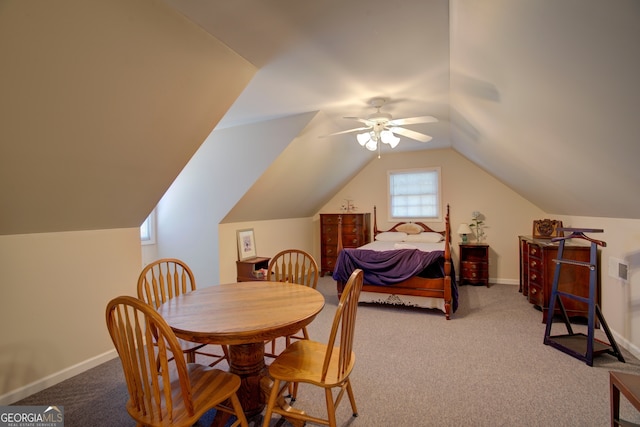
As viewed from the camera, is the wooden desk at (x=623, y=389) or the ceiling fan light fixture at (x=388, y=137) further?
the ceiling fan light fixture at (x=388, y=137)

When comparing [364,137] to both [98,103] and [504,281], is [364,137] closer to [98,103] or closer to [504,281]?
[98,103]

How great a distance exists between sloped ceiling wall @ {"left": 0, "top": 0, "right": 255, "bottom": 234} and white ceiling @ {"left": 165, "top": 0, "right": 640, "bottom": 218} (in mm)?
239

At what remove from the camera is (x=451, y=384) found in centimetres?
227

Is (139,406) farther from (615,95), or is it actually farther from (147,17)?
(615,95)

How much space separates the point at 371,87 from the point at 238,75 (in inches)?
48.3

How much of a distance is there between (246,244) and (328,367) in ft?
11.0

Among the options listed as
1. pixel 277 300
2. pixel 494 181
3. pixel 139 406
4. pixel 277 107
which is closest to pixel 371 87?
pixel 277 107

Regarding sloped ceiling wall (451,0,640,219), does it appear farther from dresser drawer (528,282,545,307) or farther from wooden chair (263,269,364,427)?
wooden chair (263,269,364,427)

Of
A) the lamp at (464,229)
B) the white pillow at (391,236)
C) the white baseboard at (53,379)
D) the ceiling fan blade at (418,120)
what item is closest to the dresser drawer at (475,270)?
the lamp at (464,229)

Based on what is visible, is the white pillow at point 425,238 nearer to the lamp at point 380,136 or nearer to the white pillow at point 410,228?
the white pillow at point 410,228

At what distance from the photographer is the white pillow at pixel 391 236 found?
5535 mm

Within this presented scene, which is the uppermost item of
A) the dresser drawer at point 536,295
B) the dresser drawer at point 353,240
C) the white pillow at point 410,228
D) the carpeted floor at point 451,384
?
the white pillow at point 410,228

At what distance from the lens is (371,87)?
2.86 m

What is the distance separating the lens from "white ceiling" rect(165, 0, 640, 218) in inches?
53.8
